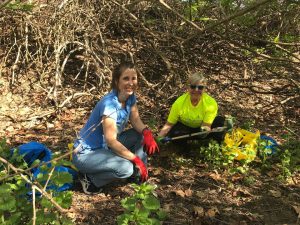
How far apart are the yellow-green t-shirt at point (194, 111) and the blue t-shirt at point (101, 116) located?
A: 61cm

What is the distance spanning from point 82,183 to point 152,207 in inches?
44.8

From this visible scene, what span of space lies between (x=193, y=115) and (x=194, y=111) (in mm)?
44

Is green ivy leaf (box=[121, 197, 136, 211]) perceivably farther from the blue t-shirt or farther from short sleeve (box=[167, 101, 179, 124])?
short sleeve (box=[167, 101, 179, 124])

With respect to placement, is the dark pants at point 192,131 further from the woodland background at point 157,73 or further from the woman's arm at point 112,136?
the woman's arm at point 112,136

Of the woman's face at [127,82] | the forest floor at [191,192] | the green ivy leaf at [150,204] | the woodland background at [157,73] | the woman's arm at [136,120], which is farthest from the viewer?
the woman's arm at [136,120]

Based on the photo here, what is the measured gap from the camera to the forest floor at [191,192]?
2998 mm

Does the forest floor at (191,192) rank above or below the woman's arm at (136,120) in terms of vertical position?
below

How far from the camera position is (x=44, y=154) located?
11.2 ft

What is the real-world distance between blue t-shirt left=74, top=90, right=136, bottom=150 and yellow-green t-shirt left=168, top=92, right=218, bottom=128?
61 centimetres

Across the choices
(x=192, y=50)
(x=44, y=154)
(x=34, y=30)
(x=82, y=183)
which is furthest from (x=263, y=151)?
(x=34, y=30)

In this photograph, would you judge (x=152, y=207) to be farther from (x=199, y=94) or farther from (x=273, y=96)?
(x=273, y=96)

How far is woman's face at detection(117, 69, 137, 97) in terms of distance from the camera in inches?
131

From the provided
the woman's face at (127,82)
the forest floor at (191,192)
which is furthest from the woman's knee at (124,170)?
the woman's face at (127,82)

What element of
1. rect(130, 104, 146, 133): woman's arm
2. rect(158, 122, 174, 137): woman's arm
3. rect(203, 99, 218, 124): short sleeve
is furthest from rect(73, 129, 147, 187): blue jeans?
rect(203, 99, 218, 124): short sleeve
